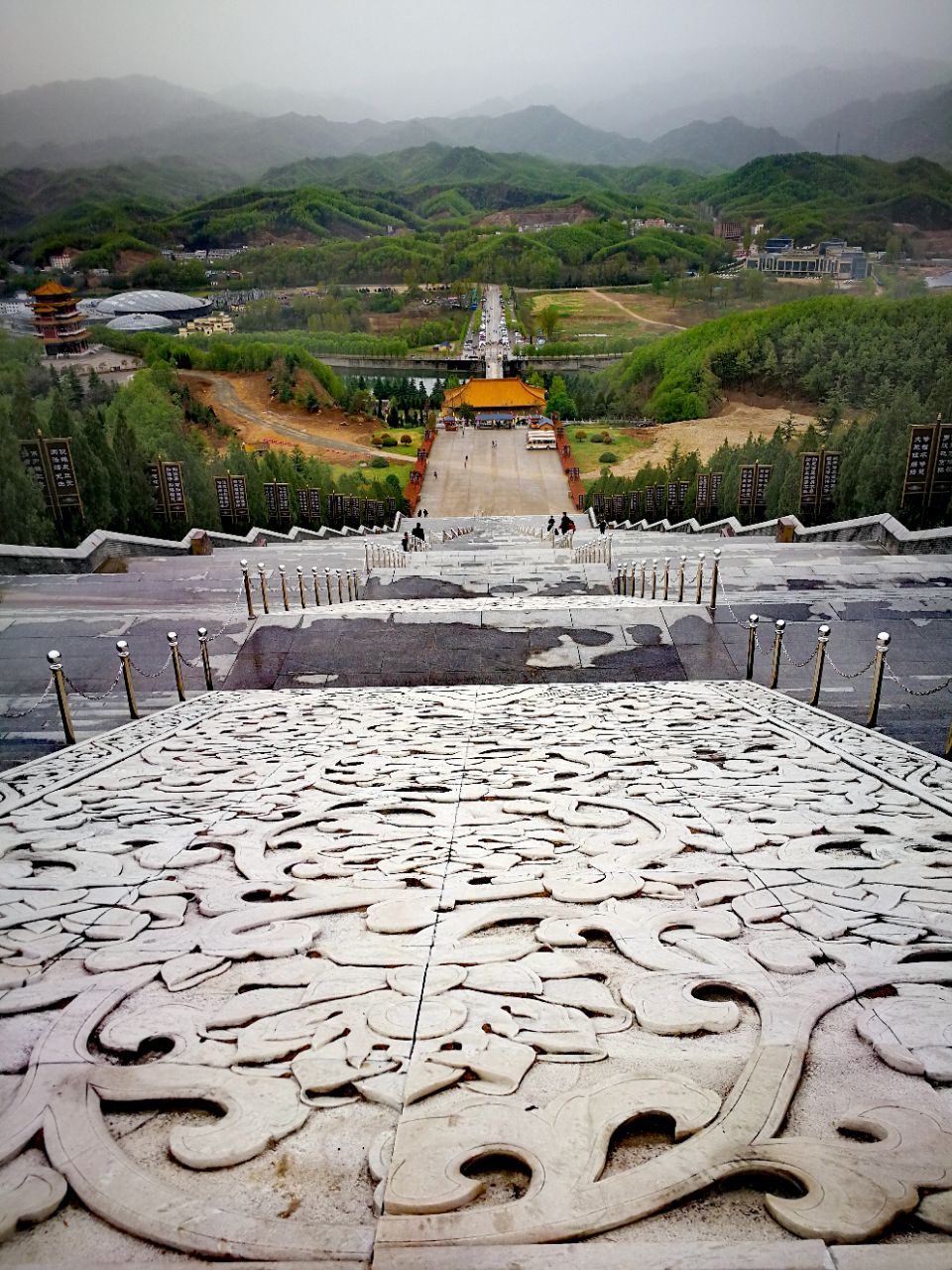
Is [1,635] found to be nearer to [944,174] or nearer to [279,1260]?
[279,1260]

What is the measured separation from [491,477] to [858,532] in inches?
885

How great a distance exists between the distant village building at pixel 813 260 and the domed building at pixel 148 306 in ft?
144

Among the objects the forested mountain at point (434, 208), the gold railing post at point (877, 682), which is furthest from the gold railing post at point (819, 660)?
the forested mountain at point (434, 208)

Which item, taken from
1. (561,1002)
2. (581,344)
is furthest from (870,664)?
(581,344)

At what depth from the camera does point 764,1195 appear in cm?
131

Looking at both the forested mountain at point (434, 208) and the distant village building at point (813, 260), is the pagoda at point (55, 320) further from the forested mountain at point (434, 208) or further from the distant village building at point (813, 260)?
the distant village building at point (813, 260)

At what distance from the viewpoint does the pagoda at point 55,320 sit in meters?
47.0

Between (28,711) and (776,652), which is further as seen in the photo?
(776,652)

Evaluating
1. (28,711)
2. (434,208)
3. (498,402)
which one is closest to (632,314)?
(498,402)

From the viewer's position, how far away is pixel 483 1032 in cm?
169

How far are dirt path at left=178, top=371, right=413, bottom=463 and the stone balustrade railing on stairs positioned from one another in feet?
70.6

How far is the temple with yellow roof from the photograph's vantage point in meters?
43.1

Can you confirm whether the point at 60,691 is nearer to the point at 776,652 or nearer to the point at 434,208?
the point at 776,652

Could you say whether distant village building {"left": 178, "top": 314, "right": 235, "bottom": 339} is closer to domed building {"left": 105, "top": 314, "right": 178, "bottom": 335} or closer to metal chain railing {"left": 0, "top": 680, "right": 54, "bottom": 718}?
domed building {"left": 105, "top": 314, "right": 178, "bottom": 335}
